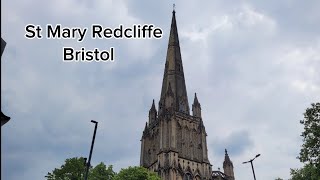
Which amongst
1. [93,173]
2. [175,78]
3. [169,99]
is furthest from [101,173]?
[175,78]

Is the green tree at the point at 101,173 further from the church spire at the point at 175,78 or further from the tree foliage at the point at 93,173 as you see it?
the church spire at the point at 175,78

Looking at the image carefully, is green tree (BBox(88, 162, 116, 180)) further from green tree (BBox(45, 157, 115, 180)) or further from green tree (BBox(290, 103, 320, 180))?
green tree (BBox(290, 103, 320, 180))

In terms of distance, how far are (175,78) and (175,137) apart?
17.1m

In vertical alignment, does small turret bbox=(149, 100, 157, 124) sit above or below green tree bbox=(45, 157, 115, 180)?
above

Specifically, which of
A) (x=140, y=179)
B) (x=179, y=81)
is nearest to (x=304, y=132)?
(x=140, y=179)

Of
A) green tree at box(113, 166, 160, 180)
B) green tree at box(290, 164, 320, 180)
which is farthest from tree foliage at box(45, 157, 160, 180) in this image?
green tree at box(290, 164, 320, 180)

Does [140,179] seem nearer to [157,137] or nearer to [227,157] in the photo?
[157,137]

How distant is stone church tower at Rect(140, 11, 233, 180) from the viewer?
5981cm

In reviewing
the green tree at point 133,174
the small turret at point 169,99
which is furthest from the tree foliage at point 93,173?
the small turret at point 169,99

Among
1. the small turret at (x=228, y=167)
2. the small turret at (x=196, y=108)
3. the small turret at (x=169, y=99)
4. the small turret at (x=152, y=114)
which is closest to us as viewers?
the small turret at (x=169, y=99)

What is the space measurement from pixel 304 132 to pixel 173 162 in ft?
96.8

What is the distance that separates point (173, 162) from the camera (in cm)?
5856

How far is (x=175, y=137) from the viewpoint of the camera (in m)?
62.9

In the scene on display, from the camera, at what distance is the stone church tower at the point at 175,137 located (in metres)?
59.8
